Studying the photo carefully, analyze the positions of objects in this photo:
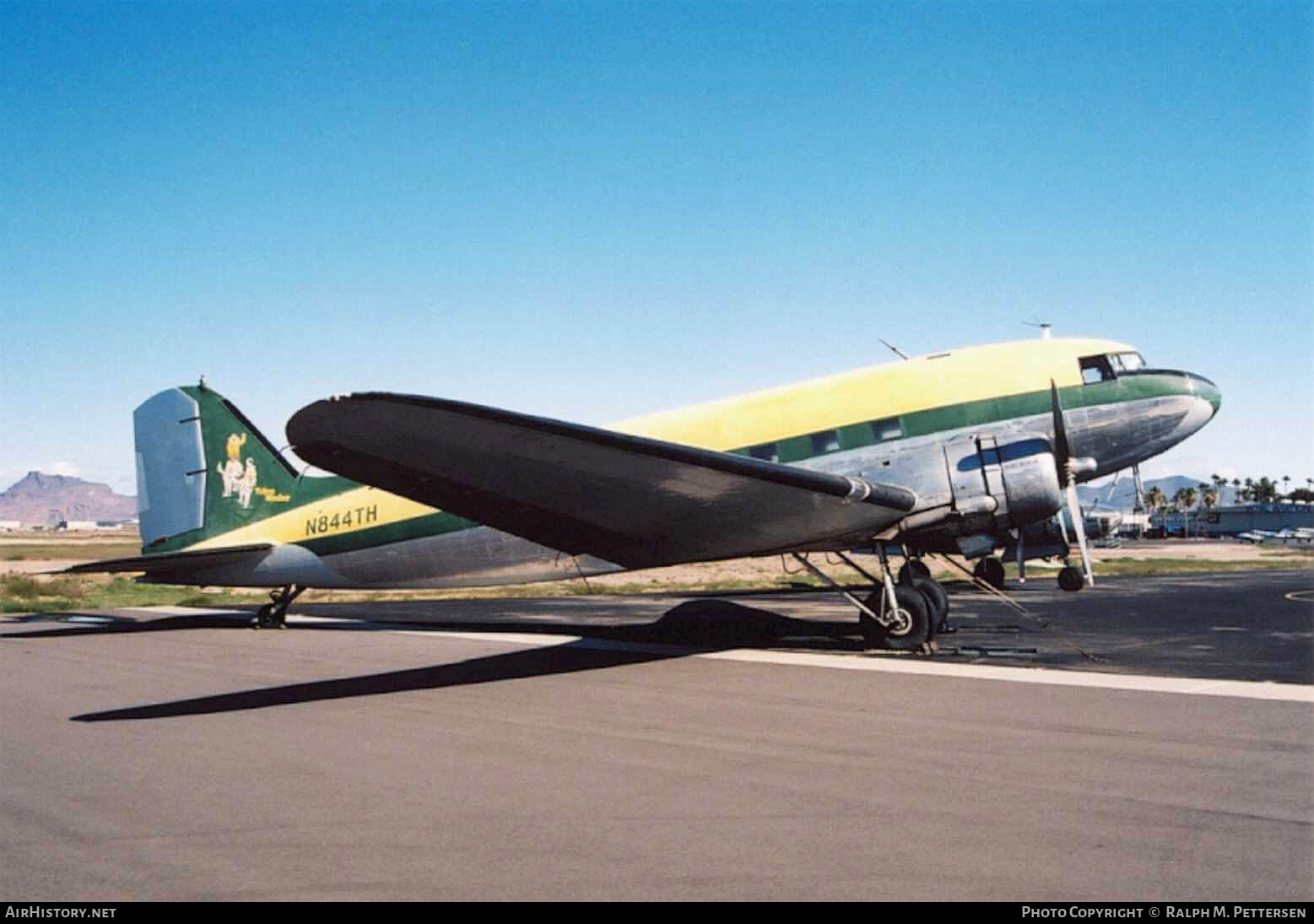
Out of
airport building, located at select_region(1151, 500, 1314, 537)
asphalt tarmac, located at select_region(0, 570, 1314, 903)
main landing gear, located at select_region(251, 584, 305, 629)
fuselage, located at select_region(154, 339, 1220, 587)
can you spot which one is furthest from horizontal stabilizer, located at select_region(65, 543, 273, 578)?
airport building, located at select_region(1151, 500, 1314, 537)

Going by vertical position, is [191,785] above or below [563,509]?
below

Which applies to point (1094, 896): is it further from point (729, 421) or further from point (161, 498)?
point (161, 498)

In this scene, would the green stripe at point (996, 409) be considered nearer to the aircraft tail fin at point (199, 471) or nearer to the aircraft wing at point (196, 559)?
the aircraft wing at point (196, 559)

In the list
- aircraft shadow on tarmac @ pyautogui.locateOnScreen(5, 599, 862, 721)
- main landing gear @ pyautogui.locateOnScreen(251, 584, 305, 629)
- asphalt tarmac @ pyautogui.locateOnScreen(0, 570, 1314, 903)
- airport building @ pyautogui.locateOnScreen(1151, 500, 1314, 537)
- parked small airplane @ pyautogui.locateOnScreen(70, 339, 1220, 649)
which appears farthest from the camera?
airport building @ pyautogui.locateOnScreen(1151, 500, 1314, 537)

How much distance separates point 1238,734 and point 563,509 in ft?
21.7

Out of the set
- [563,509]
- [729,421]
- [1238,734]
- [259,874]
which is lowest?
[1238,734]

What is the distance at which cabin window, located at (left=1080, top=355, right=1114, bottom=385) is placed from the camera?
1366 cm

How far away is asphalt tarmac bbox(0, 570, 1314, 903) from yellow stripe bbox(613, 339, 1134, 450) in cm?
322

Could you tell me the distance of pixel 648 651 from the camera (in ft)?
44.2

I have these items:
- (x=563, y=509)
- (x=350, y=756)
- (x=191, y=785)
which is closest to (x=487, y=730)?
(x=350, y=756)

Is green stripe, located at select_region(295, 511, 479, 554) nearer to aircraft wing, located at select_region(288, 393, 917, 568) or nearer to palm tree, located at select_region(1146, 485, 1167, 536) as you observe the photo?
aircraft wing, located at select_region(288, 393, 917, 568)

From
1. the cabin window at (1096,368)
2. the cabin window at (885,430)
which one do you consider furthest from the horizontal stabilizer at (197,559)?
the cabin window at (1096,368)

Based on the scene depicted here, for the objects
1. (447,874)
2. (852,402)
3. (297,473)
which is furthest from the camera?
(297,473)

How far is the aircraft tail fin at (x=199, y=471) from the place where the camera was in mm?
17172
